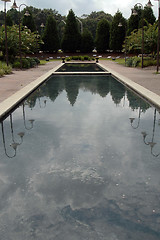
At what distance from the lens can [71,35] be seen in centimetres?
6588

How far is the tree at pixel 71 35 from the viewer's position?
65.9 metres

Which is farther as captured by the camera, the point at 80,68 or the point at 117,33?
the point at 117,33

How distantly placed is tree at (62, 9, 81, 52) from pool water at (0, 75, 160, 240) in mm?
59036

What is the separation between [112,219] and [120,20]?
210 feet

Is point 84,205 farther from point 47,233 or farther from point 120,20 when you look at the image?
point 120,20

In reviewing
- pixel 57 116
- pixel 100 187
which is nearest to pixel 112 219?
pixel 100 187

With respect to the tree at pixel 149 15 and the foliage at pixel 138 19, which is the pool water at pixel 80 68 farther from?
the tree at pixel 149 15

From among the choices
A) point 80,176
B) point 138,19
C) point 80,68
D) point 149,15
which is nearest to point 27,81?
point 80,176

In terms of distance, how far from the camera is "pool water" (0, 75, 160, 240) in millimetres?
3688

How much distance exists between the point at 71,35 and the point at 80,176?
64477 mm

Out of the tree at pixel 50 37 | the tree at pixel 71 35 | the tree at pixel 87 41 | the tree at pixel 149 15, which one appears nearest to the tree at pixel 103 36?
the tree at pixel 87 41

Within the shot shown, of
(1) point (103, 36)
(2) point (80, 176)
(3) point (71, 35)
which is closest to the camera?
(2) point (80, 176)

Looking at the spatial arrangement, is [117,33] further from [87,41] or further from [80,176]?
[80,176]

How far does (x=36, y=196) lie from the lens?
4.46 meters
